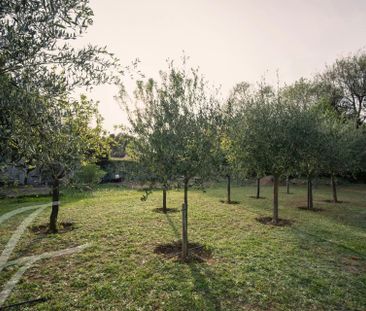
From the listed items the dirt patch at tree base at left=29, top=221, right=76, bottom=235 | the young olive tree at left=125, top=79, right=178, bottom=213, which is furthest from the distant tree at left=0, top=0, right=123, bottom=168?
the dirt patch at tree base at left=29, top=221, right=76, bottom=235

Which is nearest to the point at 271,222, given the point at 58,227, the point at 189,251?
the point at 189,251

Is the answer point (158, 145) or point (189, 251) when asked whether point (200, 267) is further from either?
point (158, 145)

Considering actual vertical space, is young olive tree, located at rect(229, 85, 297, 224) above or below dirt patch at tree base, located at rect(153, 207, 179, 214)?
above

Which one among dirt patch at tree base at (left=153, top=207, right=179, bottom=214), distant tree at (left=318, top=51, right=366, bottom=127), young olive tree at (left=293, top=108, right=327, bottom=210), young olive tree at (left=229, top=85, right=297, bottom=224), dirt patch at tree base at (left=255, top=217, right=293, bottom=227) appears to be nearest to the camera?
young olive tree at (left=229, top=85, right=297, bottom=224)

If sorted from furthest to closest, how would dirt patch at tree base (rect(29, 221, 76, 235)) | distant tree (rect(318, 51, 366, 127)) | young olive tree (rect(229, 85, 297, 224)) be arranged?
distant tree (rect(318, 51, 366, 127)), young olive tree (rect(229, 85, 297, 224)), dirt patch at tree base (rect(29, 221, 76, 235))

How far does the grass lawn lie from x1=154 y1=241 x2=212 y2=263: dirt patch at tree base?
266 mm

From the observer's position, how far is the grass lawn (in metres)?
7.43

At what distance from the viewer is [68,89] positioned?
240 inches


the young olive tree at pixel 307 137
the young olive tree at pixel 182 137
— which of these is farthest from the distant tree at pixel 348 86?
the young olive tree at pixel 182 137

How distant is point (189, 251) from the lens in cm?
1120

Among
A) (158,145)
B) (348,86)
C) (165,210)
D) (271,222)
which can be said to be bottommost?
(271,222)

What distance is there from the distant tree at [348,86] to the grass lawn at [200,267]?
37.6 metres

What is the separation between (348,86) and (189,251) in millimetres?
49160

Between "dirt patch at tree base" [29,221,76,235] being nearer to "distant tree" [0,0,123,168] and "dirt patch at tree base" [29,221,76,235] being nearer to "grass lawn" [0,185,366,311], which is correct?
"grass lawn" [0,185,366,311]
